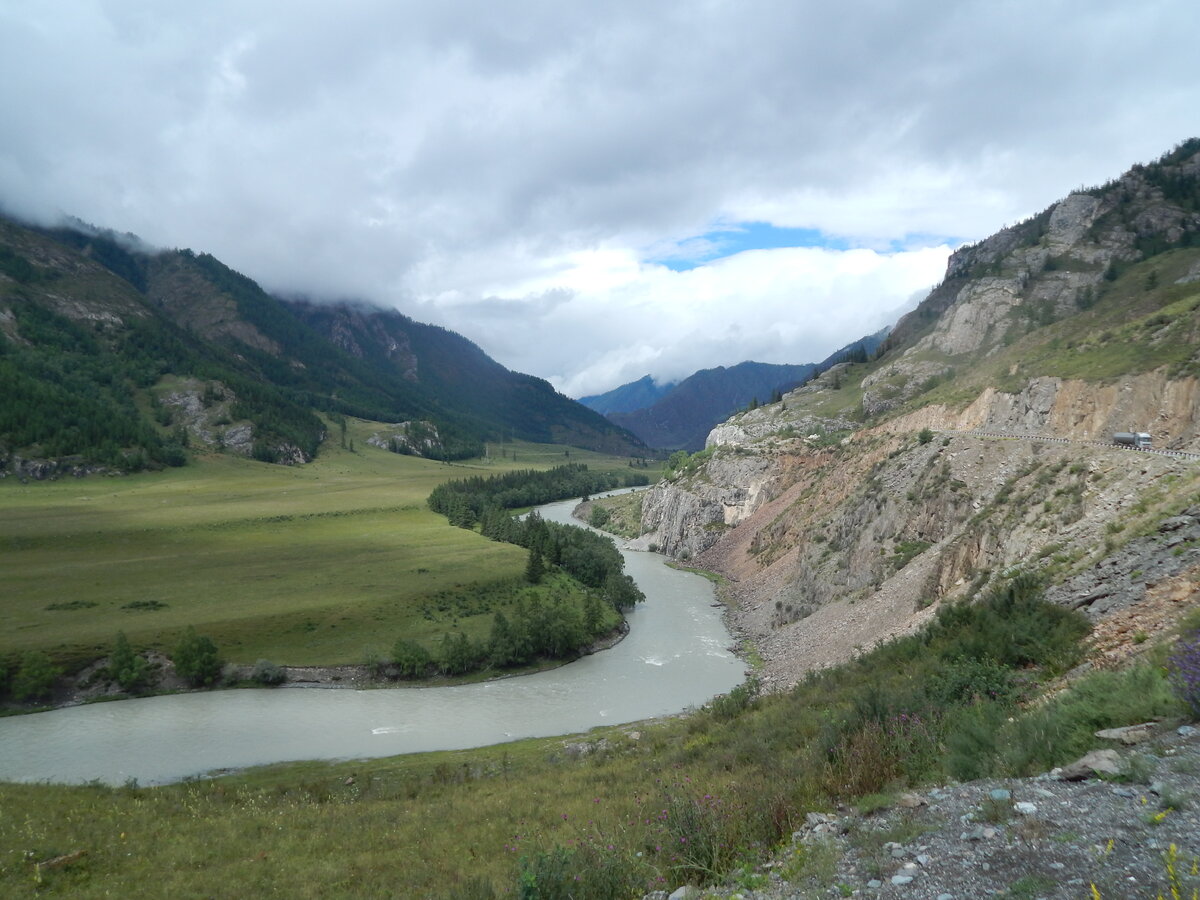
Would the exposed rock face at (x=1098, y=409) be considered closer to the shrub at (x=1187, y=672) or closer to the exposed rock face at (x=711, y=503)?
the exposed rock face at (x=711, y=503)

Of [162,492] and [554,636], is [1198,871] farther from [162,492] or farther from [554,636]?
[162,492]

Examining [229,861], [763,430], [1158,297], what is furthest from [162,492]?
[1158,297]

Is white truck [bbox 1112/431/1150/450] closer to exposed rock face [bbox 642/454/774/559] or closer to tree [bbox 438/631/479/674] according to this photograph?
tree [bbox 438/631/479/674]

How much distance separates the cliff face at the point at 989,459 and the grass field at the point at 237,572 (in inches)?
1290

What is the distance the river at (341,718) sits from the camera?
Answer: 120ft

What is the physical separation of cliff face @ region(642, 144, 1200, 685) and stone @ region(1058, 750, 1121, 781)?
970cm

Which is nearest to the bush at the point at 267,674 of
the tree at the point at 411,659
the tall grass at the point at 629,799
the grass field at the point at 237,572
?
the grass field at the point at 237,572

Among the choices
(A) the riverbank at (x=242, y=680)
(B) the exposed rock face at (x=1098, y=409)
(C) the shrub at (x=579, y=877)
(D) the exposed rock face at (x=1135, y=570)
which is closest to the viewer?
(C) the shrub at (x=579, y=877)

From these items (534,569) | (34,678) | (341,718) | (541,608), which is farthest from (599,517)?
(34,678)

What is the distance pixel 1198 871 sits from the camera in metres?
4.84

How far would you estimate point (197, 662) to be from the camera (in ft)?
160

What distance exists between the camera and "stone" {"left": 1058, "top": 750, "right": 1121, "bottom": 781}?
23.0ft

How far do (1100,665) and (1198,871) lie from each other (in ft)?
30.3

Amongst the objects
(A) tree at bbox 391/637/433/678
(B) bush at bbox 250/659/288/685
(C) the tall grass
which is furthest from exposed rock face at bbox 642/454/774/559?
(C) the tall grass
